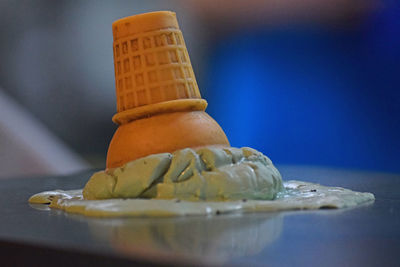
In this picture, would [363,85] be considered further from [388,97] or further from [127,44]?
[127,44]

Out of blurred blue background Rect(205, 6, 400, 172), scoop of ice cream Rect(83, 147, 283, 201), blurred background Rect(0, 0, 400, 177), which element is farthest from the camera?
blurred background Rect(0, 0, 400, 177)

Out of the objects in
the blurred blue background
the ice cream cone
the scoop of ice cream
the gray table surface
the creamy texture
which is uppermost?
the blurred blue background

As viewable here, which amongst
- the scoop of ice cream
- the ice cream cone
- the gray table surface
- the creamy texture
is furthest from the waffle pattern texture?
the gray table surface

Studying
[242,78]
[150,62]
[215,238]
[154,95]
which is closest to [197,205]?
[215,238]

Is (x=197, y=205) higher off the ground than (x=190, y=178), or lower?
lower

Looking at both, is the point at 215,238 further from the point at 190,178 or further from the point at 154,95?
the point at 154,95

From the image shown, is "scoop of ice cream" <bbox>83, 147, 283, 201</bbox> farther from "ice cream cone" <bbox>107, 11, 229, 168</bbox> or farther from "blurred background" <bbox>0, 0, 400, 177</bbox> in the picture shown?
"blurred background" <bbox>0, 0, 400, 177</bbox>

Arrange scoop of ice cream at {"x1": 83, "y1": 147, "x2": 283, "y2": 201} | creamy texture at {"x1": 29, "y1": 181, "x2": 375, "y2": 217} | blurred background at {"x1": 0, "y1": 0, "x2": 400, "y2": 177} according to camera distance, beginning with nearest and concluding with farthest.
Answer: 1. creamy texture at {"x1": 29, "y1": 181, "x2": 375, "y2": 217}
2. scoop of ice cream at {"x1": 83, "y1": 147, "x2": 283, "y2": 201}
3. blurred background at {"x1": 0, "y1": 0, "x2": 400, "y2": 177}

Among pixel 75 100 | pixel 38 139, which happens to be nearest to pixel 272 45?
pixel 75 100
